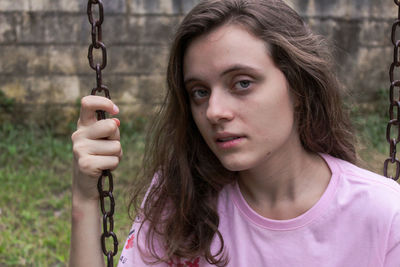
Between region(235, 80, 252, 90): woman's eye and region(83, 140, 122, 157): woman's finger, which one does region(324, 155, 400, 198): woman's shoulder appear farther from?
region(83, 140, 122, 157): woman's finger

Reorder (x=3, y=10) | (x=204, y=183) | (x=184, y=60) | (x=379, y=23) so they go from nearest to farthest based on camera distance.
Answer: (x=184, y=60) → (x=204, y=183) → (x=3, y=10) → (x=379, y=23)

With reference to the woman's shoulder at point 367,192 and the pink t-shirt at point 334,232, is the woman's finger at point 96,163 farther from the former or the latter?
the woman's shoulder at point 367,192

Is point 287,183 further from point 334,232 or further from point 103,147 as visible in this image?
point 103,147

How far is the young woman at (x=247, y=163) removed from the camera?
171 cm

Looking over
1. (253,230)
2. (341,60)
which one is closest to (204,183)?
(253,230)

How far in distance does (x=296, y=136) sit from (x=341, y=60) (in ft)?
14.0

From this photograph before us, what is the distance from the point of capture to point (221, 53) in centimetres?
169

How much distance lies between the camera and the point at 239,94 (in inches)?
67.0

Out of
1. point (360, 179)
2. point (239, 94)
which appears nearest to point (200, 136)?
point (239, 94)

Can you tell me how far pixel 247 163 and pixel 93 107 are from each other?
0.54m

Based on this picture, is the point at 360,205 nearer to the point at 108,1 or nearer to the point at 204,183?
the point at 204,183

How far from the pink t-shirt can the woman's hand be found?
0.38 meters

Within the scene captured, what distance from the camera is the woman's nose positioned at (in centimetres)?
167

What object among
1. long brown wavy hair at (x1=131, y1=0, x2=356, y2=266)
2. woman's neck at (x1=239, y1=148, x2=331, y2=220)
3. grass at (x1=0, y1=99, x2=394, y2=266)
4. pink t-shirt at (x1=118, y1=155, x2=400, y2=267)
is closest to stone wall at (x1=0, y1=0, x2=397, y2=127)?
grass at (x1=0, y1=99, x2=394, y2=266)
